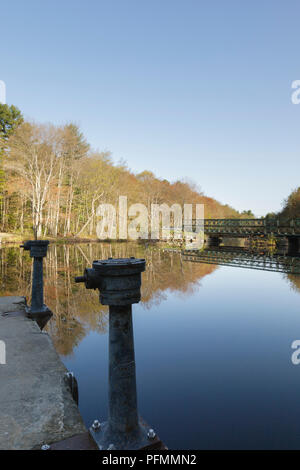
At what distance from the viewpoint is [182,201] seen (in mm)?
41156

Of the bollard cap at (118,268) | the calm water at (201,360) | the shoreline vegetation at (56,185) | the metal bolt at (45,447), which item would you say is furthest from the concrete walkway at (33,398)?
the shoreline vegetation at (56,185)

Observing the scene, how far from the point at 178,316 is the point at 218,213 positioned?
2144 inches

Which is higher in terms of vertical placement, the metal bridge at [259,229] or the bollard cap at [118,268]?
the metal bridge at [259,229]

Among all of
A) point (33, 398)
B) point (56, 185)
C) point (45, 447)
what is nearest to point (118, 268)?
point (45, 447)

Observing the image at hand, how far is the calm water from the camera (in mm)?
2486

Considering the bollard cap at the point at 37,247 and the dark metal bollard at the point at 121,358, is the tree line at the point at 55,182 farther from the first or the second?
the dark metal bollard at the point at 121,358

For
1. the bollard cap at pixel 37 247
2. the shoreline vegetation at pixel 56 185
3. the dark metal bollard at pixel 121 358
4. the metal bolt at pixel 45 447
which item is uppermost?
the shoreline vegetation at pixel 56 185

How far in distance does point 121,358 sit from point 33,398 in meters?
1.16

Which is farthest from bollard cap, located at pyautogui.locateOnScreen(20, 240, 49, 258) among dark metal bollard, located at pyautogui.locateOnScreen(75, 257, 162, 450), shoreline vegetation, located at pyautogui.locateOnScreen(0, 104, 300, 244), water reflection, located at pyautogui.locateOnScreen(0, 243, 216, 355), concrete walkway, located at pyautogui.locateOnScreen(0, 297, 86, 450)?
shoreline vegetation, located at pyautogui.locateOnScreen(0, 104, 300, 244)

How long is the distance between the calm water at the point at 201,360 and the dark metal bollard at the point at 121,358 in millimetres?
661

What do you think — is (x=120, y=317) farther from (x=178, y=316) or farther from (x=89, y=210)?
(x=89, y=210)

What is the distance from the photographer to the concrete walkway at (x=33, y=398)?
1.98 meters

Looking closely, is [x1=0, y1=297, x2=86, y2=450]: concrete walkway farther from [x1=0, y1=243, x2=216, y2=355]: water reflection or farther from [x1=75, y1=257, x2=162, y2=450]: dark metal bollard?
[x1=0, y1=243, x2=216, y2=355]: water reflection
